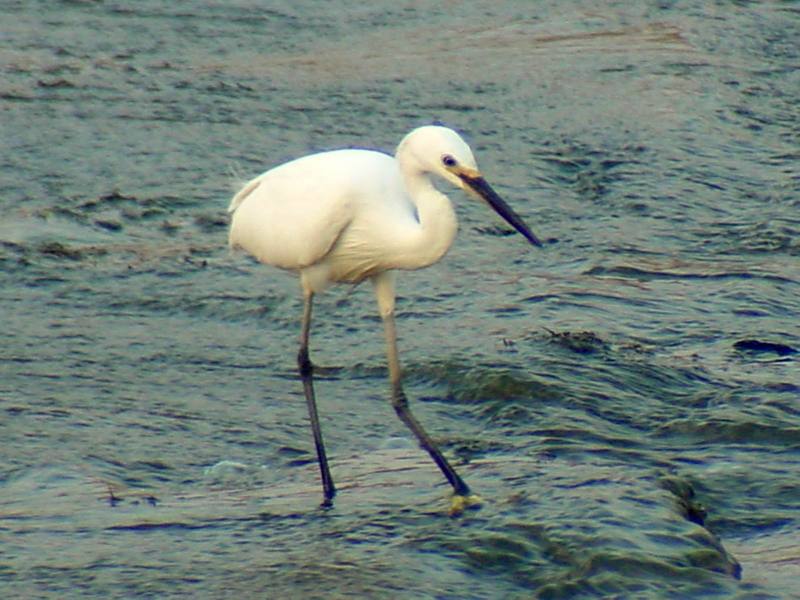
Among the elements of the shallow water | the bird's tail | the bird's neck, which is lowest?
the shallow water

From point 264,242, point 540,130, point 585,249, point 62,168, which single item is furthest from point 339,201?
point 540,130

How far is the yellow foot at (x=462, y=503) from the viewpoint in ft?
17.3

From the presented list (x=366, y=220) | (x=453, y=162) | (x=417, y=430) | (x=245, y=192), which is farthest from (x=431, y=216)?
(x=245, y=192)

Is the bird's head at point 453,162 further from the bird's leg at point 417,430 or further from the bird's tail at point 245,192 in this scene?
the bird's tail at point 245,192

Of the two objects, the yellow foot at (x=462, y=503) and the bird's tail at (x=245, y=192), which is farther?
the bird's tail at (x=245, y=192)

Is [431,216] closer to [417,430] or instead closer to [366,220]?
[366,220]

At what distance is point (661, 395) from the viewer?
268 inches

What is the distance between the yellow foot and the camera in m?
5.26

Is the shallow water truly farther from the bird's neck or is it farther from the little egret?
the bird's neck

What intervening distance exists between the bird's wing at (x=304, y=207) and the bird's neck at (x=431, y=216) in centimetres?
31

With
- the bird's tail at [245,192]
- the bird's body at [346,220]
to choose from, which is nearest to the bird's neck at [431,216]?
the bird's body at [346,220]

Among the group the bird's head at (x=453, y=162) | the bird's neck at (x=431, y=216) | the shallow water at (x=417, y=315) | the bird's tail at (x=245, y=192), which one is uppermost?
the bird's head at (x=453, y=162)

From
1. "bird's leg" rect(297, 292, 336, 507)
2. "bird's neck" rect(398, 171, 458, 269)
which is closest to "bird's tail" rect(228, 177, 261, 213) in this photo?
"bird's leg" rect(297, 292, 336, 507)

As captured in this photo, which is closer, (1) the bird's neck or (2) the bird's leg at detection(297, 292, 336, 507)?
(1) the bird's neck
